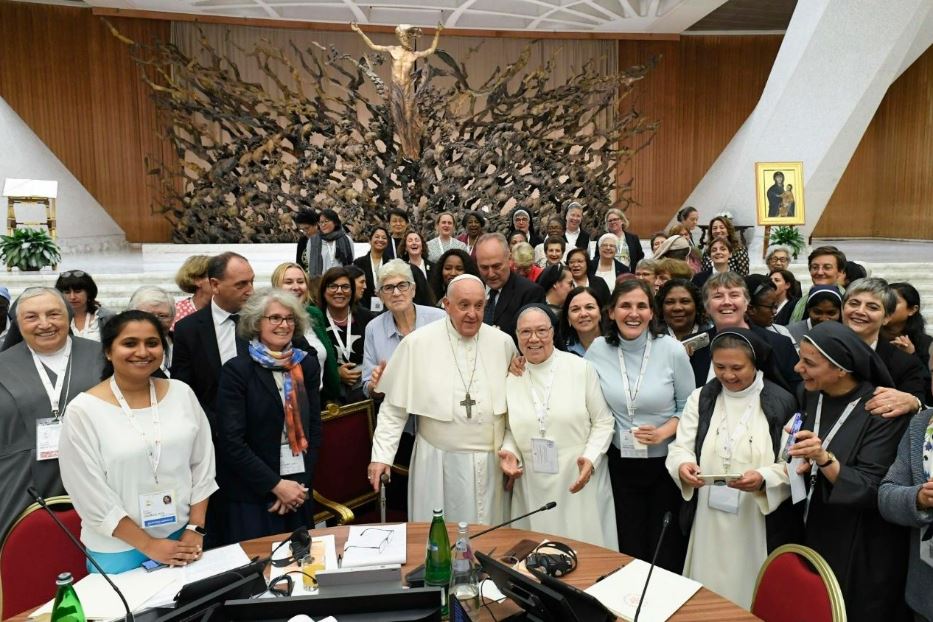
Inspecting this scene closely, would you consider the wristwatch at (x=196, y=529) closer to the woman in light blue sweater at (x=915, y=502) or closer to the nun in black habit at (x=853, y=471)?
the nun in black habit at (x=853, y=471)

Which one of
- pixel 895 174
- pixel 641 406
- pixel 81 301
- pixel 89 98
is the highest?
pixel 89 98

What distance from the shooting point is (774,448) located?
2648 millimetres

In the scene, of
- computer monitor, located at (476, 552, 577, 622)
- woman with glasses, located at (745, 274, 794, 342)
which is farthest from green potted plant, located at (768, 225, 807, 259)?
computer monitor, located at (476, 552, 577, 622)

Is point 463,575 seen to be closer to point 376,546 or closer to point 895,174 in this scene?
point 376,546

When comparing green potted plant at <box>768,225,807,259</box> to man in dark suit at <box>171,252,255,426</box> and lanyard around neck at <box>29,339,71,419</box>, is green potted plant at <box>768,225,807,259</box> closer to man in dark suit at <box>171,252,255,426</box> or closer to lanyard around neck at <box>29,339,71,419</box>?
man in dark suit at <box>171,252,255,426</box>

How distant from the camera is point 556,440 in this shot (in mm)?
2980

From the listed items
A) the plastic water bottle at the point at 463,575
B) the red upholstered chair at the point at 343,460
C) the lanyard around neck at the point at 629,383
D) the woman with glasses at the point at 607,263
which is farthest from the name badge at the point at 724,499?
the woman with glasses at the point at 607,263

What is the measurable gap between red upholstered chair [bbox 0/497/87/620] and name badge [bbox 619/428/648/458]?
2.19 metres

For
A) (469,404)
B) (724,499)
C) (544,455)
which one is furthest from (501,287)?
(724,499)

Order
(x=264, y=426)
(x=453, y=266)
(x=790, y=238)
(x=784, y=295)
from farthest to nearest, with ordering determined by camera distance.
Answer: (x=790, y=238) → (x=784, y=295) → (x=453, y=266) → (x=264, y=426)

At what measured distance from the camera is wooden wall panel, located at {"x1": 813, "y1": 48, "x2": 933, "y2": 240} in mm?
15852

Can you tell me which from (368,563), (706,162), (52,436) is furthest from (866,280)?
(706,162)

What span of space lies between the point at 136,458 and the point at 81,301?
2590mm

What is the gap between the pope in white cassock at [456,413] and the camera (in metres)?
3.12
